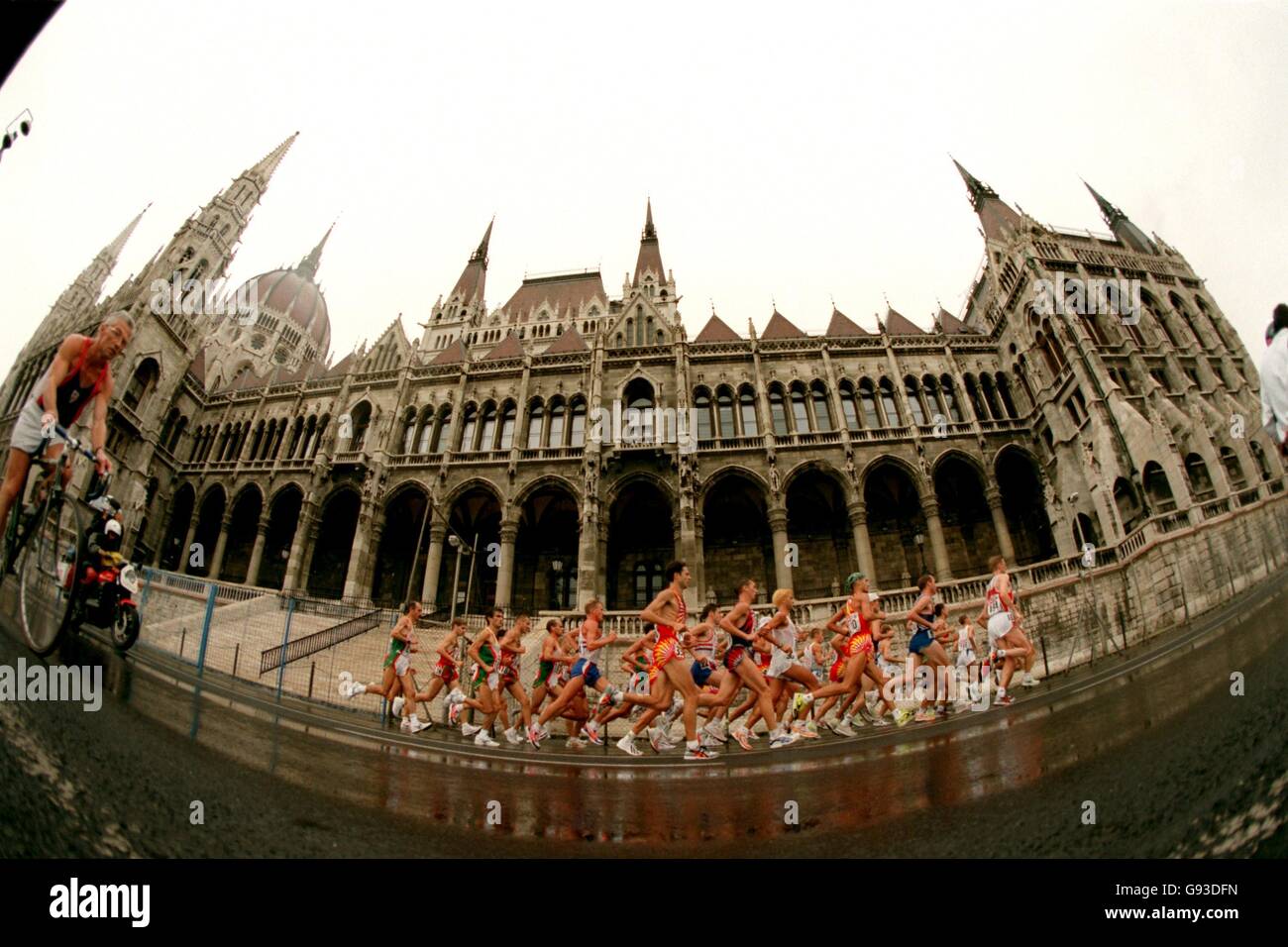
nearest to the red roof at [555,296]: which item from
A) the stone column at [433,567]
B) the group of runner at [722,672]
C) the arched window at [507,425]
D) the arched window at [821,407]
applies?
the arched window at [507,425]

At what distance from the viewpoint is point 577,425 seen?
2336cm

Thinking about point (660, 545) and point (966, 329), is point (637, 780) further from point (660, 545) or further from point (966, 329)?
point (966, 329)

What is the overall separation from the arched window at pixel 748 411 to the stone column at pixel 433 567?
14.0m

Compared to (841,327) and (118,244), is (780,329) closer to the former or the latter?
(841,327)

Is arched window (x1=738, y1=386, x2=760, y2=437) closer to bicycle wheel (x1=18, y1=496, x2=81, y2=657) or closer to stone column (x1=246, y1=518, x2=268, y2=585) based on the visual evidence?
bicycle wheel (x1=18, y1=496, x2=81, y2=657)

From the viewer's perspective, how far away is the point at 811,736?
5.90m

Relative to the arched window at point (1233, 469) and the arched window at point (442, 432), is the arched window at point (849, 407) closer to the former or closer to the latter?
the arched window at point (1233, 469)

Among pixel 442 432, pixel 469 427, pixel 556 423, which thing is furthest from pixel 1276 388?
pixel 442 432

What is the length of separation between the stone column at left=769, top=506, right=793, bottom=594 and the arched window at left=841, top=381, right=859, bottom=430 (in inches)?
214

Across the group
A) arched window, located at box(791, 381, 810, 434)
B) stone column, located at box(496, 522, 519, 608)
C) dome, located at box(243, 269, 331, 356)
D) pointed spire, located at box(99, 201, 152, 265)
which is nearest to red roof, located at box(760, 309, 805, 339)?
arched window, located at box(791, 381, 810, 434)

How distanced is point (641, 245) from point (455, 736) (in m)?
43.2

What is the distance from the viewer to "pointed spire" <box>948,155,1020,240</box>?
2340 cm

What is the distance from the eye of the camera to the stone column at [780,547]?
1905 cm

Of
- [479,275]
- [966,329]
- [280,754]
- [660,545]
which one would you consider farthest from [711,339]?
[479,275]
